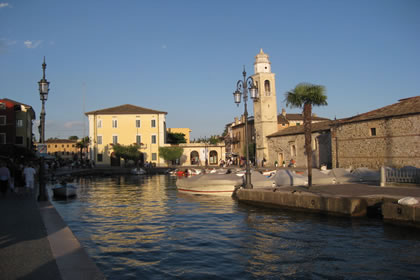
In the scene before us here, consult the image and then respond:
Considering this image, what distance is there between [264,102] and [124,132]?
88.0 feet

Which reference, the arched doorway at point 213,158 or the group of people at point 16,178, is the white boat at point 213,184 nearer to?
the group of people at point 16,178

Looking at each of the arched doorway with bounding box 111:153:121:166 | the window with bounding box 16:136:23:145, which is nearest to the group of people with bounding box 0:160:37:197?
the window with bounding box 16:136:23:145

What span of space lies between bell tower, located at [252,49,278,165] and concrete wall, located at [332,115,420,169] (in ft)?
63.7

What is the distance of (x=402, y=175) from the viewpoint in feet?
62.0

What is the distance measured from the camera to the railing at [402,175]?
18359mm

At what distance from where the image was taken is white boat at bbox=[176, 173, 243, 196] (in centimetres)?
2441

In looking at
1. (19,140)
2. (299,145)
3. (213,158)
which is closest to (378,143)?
(299,145)

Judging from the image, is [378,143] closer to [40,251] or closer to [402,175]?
[402,175]

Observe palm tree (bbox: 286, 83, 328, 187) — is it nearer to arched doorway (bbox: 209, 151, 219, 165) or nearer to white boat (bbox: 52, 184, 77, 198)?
white boat (bbox: 52, 184, 77, 198)

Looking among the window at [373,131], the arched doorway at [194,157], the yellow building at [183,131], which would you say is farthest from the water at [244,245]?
the yellow building at [183,131]

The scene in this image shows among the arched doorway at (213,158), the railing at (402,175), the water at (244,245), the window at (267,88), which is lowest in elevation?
the water at (244,245)

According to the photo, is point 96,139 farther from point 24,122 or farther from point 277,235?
point 277,235

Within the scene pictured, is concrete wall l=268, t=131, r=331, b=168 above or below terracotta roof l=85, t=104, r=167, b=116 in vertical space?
below

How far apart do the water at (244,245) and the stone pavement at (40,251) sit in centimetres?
123
